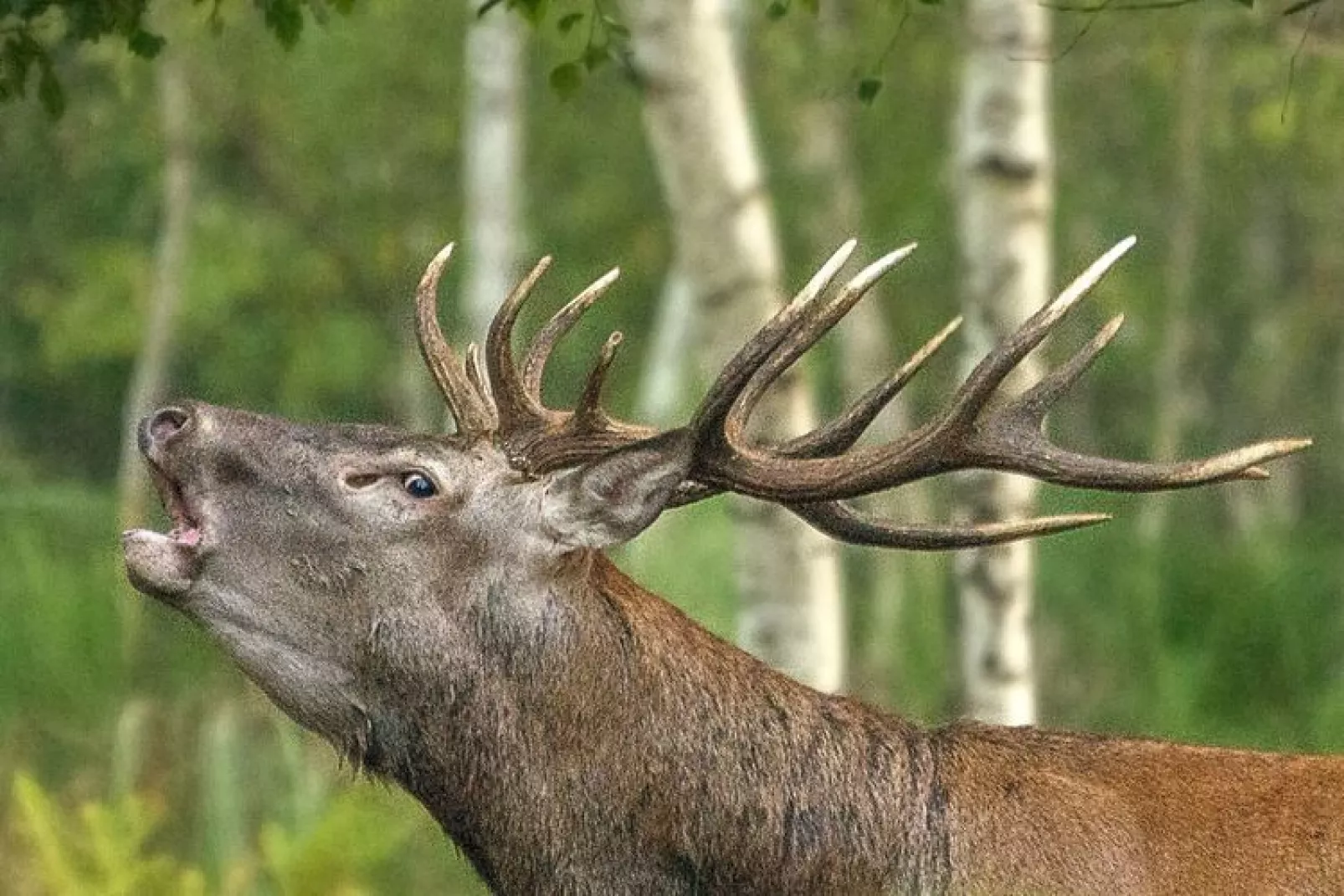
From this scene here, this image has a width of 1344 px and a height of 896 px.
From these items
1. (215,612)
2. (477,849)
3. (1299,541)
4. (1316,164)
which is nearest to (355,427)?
(215,612)

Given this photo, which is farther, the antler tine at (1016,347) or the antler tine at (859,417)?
the antler tine at (859,417)

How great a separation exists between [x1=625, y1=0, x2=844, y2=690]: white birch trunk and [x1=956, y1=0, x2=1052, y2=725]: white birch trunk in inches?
20.5

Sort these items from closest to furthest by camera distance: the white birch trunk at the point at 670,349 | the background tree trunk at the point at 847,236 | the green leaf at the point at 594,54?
the green leaf at the point at 594,54 → the background tree trunk at the point at 847,236 → the white birch trunk at the point at 670,349

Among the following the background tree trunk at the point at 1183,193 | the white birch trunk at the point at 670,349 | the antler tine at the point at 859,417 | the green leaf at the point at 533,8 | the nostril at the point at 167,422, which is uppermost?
the background tree trunk at the point at 1183,193

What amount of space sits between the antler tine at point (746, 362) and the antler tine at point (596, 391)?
0.64 ft

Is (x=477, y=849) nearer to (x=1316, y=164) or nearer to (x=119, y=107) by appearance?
(x=119, y=107)

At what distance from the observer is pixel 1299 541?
15.0 m

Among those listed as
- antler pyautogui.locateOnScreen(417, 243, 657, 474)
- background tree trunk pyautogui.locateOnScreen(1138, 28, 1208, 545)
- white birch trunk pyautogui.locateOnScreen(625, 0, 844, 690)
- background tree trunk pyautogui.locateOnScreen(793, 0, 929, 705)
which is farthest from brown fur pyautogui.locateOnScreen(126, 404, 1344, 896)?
background tree trunk pyautogui.locateOnScreen(1138, 28, 1208, 545)

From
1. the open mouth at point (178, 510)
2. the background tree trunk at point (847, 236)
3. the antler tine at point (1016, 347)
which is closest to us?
the antler tine at point (1016, 347)

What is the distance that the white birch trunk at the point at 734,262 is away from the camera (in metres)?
9.15

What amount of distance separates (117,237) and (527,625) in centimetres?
2631

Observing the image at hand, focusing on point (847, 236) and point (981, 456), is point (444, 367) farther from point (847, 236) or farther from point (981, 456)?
point (847, 236)

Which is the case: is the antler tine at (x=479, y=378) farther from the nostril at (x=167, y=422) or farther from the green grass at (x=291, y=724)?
the green grass at (x=291, y=724)

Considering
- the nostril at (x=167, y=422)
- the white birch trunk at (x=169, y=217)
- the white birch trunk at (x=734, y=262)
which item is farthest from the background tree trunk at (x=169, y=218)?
the nostril at (x=167, y=422)
